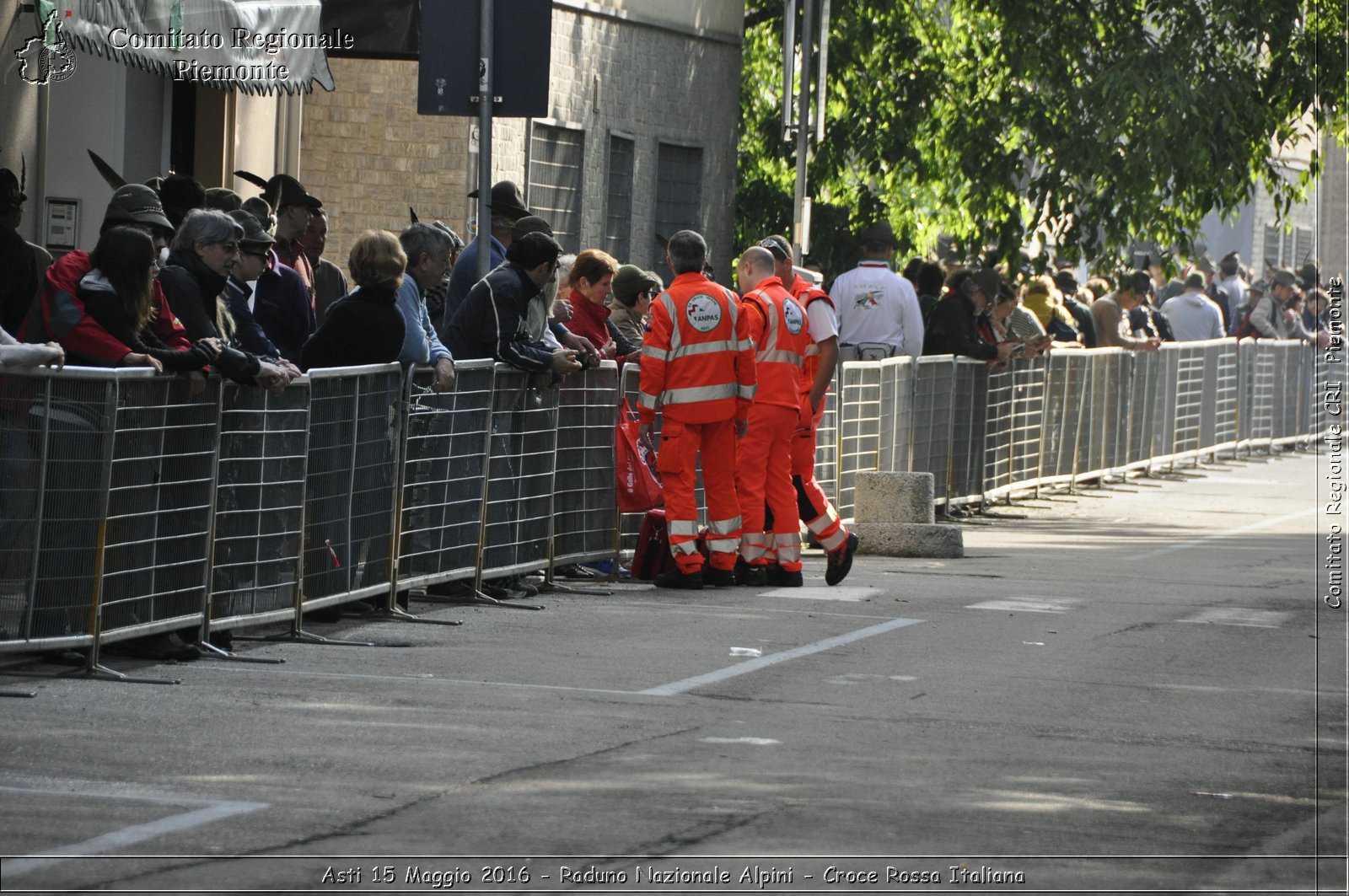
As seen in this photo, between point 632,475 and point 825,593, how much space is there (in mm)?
1261

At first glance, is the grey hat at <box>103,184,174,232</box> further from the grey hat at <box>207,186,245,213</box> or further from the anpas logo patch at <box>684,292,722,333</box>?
the anpas logo patch at <box>684,292,722,333</box>

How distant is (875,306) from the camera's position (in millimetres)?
18516

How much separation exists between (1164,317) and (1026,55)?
5986 mm

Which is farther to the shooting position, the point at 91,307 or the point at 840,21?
the point at 840,21

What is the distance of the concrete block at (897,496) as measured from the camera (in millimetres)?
17141

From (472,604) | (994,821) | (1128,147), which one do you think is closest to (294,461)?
(472,604)

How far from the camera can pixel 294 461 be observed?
1087 centimetres

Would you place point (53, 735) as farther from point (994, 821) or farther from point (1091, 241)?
point (1091, 241)

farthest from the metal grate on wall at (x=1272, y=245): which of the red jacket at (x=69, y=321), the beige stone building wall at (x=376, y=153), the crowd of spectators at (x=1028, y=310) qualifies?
the red jacket at (x=69, y=321)

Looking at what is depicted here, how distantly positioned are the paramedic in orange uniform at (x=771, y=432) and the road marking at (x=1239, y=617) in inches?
88.5

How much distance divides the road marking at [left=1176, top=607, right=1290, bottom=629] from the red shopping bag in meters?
2.98

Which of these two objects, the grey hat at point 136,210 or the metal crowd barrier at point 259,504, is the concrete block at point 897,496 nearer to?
the metal crowd barrier at point 259,504

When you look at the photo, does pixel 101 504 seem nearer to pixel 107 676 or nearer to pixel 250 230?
pixel 107 676

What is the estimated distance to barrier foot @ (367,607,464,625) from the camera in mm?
11859
